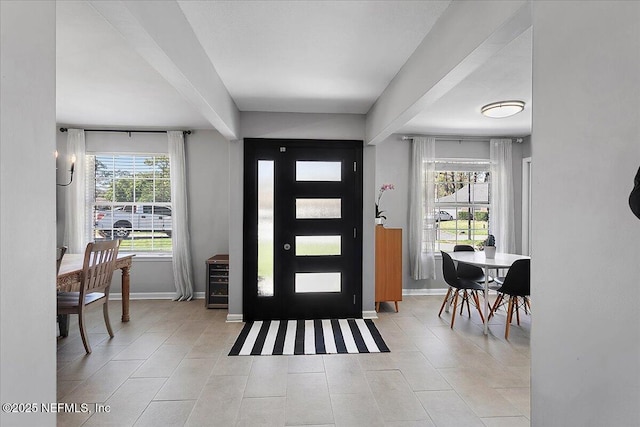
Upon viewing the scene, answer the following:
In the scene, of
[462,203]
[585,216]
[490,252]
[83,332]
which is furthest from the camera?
[462,203]

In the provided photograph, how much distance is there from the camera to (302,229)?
462 centimetres

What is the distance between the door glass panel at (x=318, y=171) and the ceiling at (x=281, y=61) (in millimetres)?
640

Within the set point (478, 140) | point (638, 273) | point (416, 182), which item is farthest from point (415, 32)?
point (478, 140)

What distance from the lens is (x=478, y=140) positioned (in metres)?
5.95

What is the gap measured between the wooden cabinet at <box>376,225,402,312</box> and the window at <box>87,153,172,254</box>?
3.18 m

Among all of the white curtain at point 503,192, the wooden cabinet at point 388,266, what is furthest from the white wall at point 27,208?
the white curtain at point 503,192

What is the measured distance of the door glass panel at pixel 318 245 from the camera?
4629 millimetres

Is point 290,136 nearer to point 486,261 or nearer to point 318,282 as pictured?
point 318,282

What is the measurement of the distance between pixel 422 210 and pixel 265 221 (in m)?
2.56

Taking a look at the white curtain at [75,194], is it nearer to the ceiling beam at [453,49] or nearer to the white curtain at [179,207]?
the white curtain at [179,207]

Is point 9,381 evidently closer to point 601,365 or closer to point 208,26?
point 601,365

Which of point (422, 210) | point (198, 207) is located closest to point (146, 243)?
point (198, 207)

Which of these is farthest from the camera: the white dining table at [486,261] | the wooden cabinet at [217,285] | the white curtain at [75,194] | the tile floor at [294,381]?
the white curtain at [75,194]

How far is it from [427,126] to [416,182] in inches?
35.2
